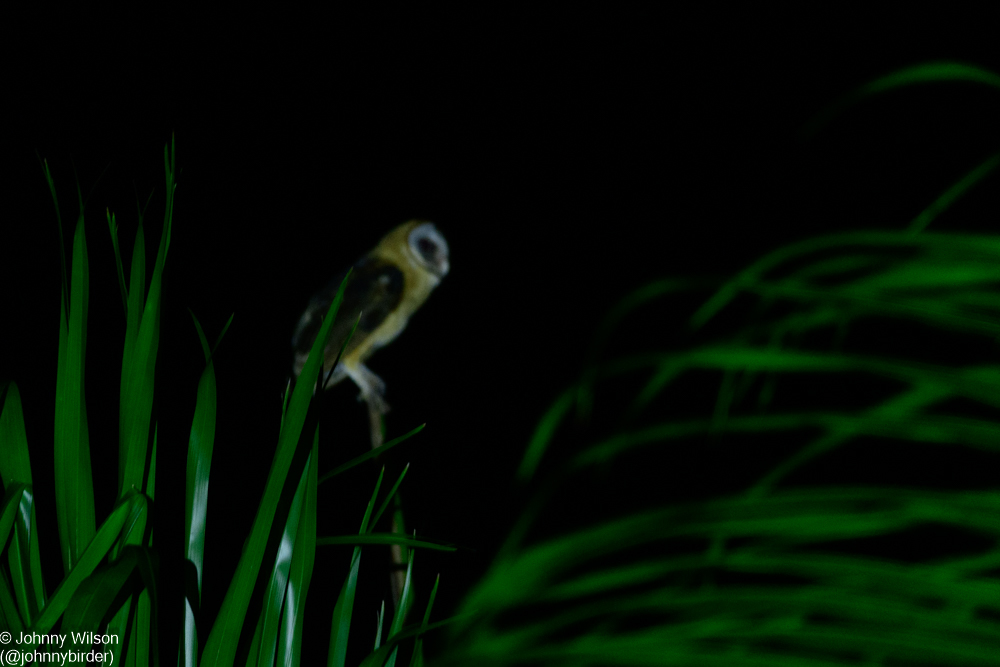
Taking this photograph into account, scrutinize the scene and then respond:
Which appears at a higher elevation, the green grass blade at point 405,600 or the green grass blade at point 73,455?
the green grass blade at point 73,455

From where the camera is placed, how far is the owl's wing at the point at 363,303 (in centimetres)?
114

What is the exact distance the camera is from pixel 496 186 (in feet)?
5.93

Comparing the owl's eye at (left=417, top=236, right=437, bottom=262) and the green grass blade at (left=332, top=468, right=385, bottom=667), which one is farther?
the owl's eye at (left=417, top=236, right=437, bottom=262)

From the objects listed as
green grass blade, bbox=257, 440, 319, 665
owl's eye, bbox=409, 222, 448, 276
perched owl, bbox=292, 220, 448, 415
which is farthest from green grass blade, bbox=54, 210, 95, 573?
owl's eye, bbox=409, 222, 448, 276

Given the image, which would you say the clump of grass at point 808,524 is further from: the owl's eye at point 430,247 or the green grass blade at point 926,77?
the owl's eye at point 430,247

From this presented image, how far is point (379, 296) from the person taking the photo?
116 centimetres

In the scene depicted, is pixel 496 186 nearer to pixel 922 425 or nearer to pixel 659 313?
pixel 659 313

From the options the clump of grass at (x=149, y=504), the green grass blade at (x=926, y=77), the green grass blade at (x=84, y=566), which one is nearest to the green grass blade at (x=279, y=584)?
the clump of grass at (x=149, y=504)

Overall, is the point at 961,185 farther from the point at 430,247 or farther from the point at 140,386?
the point at 430,247

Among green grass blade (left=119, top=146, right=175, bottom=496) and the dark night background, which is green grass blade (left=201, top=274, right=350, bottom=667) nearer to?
green grass blade (left=119, top=146, right=175, bottom=496)

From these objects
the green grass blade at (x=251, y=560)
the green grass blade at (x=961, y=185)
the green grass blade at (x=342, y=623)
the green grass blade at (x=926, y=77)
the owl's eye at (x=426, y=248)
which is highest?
the owl's eye at (x=426, y=248)

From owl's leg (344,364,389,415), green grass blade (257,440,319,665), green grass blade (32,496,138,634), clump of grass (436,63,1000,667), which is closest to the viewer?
clump of grass (436,63,1000,667)

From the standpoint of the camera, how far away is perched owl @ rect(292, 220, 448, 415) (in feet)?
3.76

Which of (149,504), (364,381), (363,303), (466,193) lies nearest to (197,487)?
(149,504)
